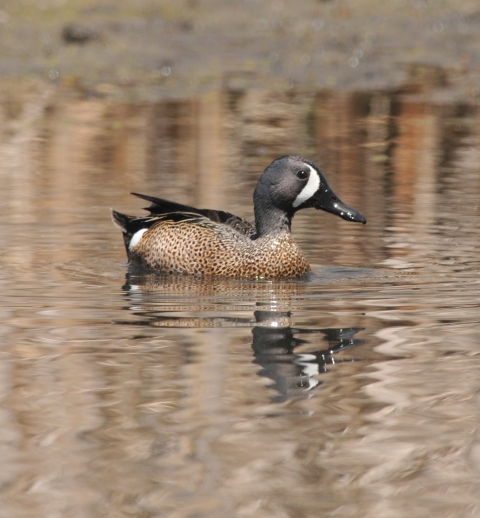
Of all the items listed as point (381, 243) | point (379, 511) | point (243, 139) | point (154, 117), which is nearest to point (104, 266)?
point (381, 243)

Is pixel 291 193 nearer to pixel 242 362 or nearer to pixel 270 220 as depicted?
pixel 270 220

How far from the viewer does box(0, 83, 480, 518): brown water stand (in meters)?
Answer: 3.79

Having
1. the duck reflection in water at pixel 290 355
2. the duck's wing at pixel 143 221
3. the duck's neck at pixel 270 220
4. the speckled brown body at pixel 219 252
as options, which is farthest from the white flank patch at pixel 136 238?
the duck reflection in water at pixel 290 355

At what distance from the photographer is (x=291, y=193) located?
773 centimetres

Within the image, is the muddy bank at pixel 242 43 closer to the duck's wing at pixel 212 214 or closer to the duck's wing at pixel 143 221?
the duck's wing at pixel 143 221

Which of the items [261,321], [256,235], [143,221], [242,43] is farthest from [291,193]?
[242,43]

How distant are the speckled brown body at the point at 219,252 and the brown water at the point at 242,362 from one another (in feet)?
0.55

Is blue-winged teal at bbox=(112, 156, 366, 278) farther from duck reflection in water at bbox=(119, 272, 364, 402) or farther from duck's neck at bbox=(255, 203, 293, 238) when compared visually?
duck reflection in water at bbox=(119, 272, 364, 402)

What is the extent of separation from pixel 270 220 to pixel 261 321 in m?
1.79

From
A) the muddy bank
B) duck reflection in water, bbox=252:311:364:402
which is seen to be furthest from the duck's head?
the muddy bank

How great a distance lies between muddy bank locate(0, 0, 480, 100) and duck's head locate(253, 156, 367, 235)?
10955mm

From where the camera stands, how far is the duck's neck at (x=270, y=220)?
777cm

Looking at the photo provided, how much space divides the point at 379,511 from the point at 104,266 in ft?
14.8

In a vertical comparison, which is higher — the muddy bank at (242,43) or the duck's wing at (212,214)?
the muddy bank at (242,43)
